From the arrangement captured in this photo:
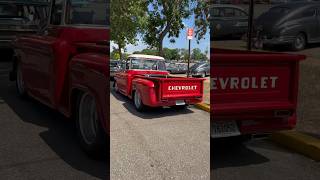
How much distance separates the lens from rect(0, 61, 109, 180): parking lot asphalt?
2.77 m

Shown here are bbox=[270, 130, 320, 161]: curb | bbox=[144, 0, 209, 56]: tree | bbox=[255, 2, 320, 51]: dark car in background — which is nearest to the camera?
bbox=[144, 0, 209, 56]: tree

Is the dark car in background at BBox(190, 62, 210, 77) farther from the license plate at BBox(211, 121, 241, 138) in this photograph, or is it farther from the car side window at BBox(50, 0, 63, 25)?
the car side window at BBox(50, 0, 63, 25)

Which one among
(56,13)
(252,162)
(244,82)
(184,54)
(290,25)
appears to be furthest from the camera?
(290,25)

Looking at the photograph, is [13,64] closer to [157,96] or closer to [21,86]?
[21,86]

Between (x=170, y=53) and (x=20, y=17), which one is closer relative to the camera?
(x=170, y=53)

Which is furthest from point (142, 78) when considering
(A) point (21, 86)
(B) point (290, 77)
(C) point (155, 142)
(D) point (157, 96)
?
(A) point (21, 86)

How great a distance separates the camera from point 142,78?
212cm

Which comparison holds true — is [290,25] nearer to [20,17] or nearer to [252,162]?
[252,162]

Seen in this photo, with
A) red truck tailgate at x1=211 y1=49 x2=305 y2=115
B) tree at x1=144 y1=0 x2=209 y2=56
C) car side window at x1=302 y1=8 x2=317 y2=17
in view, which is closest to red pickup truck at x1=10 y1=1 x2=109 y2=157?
tree at x1=144 y1=0 x2=209 y2=56

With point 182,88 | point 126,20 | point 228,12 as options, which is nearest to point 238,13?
point 228,12

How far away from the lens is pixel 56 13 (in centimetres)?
Answer: 354

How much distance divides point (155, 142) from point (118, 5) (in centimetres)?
64

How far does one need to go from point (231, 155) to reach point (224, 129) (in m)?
0.21

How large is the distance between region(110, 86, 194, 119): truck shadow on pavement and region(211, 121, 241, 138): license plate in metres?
0.75
